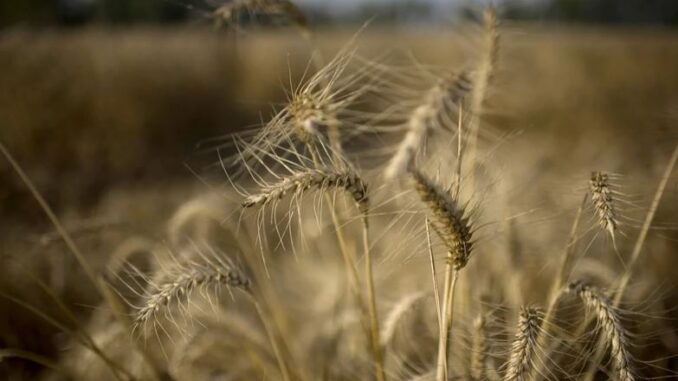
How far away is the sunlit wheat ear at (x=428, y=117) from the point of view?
920 millimetres

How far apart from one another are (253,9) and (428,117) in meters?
0.68

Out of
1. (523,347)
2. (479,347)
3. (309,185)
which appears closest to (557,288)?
(479,347)

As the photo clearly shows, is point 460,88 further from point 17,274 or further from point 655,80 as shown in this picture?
point 655,80

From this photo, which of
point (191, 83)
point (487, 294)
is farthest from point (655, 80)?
point (487, 294)

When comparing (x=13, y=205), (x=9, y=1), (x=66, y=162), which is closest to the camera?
(x=13, y=205)

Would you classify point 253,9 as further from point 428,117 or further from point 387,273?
point 387,273

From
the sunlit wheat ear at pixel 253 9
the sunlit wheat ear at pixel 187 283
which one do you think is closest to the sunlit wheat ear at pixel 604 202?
the sunlit wheat ear at pixel 187 283

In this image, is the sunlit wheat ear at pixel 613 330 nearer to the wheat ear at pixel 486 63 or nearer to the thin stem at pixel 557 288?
the thin stem at pixel 557 288

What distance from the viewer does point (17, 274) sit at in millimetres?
2906

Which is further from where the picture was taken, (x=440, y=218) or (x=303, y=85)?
(x=303, y=85)

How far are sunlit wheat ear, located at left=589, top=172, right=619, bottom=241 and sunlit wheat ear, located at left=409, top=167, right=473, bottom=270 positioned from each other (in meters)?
0.28

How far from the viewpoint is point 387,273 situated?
164 centimetres

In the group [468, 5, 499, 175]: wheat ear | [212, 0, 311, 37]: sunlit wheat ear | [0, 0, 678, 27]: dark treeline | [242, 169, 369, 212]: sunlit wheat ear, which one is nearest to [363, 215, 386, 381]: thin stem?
[242, 169, 369, 212]: sunlit wheat ear

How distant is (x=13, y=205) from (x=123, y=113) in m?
4.13
